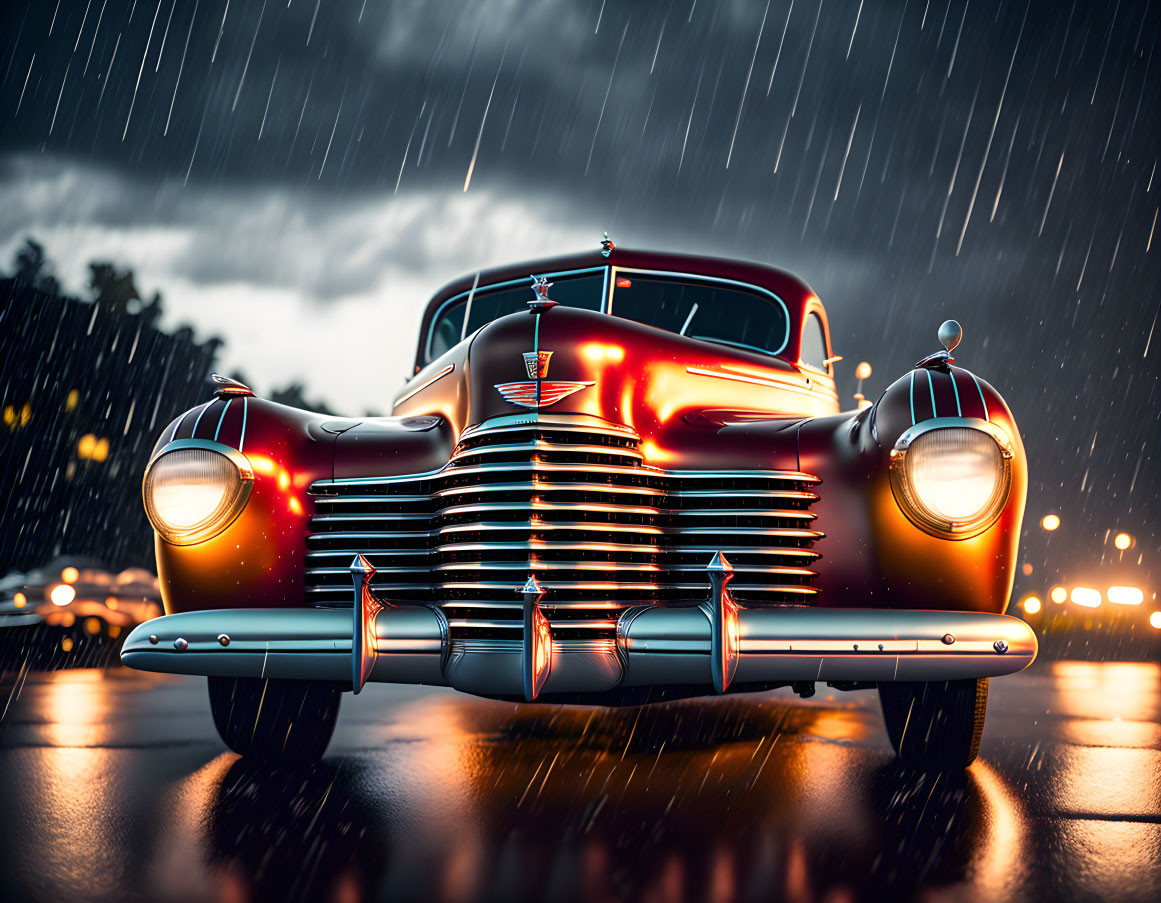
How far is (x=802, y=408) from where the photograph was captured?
4.50 metres

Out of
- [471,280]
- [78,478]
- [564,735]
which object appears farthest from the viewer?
[78,478]

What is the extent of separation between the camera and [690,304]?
466cm

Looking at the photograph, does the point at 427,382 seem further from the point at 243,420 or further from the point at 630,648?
the point at 630,648

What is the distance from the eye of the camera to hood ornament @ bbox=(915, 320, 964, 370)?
3.04m

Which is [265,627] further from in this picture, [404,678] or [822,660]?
[822,660]

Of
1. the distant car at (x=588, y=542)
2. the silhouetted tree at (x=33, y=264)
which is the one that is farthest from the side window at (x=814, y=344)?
the silhouetted tree at (x=33, y=264)

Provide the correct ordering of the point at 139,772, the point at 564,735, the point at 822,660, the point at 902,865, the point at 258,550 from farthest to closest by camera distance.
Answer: the point at 564,735 → the point at 139,772 → the point at 258,550 → the point at 822,660 → the point at 902,865

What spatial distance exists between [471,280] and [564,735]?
2.61m

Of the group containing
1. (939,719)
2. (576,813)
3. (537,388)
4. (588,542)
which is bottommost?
(576,813)

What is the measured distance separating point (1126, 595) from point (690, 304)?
330 inches

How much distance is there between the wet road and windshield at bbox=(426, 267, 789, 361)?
1965mm

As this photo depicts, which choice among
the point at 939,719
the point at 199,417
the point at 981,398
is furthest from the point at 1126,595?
the point at 199,417

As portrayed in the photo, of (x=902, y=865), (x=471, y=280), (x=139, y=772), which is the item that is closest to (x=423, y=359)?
(x=471, y=280)

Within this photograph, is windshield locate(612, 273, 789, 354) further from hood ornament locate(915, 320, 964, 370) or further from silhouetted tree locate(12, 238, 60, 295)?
silhouetted tree locate(12, 238, 60, 295)
